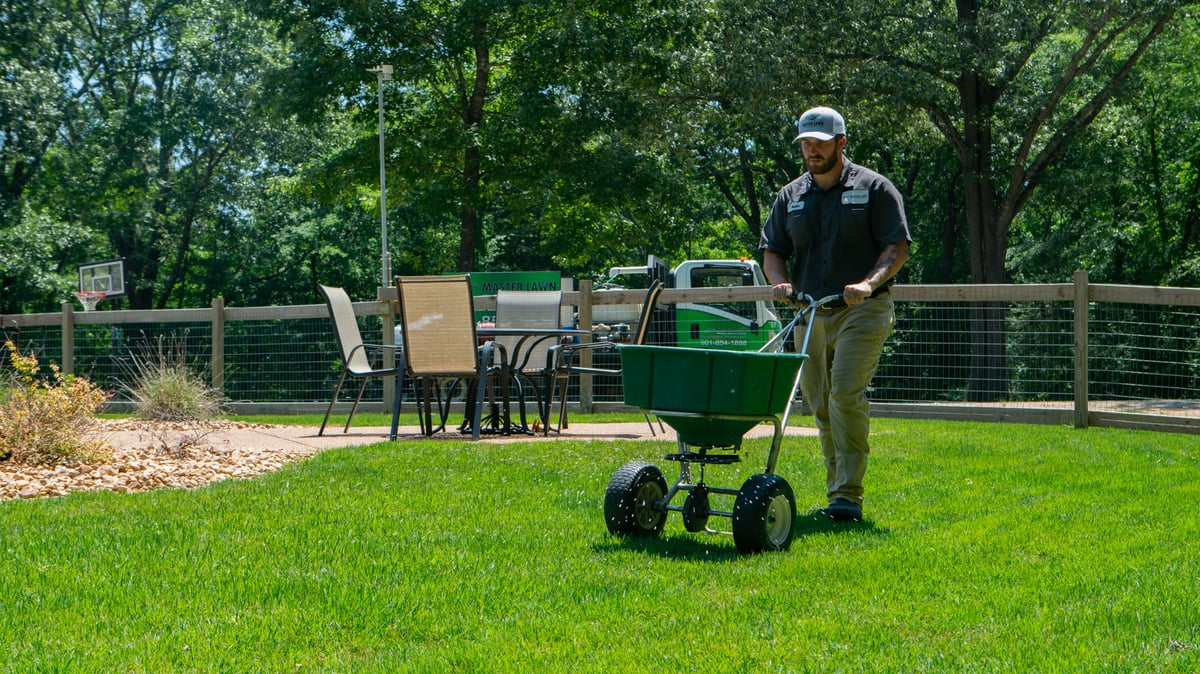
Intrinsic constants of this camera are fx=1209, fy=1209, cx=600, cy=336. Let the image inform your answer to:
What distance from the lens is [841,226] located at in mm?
5504

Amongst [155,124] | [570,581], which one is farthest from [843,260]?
[155,124]

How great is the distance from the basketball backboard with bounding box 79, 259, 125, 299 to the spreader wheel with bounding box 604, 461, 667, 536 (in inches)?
1137

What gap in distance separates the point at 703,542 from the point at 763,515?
0.47 metres

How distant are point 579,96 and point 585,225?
3.88 metres

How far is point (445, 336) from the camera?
910 centimetres

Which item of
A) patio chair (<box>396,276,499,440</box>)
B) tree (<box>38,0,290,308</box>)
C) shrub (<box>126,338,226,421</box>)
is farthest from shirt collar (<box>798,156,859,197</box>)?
tree (<box>38,0,290,308</box>)

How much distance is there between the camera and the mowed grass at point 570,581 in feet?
10.9

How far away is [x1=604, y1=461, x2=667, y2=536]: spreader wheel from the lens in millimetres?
4894

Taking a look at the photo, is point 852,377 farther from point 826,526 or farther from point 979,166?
point 979,166

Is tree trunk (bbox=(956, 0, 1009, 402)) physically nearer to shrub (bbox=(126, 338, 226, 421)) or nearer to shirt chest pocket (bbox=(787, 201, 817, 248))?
shrub (bbox=(126, 338, 226, 421))

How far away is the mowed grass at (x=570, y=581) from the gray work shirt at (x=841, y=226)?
3.79ft

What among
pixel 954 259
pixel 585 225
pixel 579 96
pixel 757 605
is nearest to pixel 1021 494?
pixel 757 605

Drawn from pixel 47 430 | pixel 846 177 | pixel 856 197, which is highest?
pixel 846 177

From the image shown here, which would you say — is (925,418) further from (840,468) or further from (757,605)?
(757,605)
